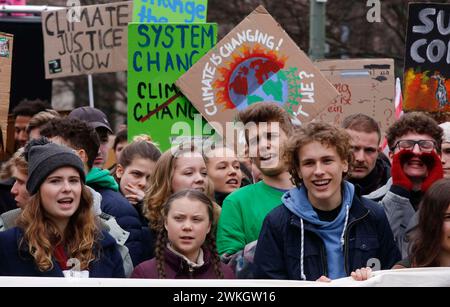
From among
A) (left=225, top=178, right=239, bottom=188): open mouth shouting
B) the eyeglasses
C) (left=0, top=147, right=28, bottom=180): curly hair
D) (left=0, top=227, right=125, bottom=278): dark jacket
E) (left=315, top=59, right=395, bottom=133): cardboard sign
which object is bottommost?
(left=0, top=227, right=125, bottom=278): dark jacket

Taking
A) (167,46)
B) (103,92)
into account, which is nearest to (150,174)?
(167,46)

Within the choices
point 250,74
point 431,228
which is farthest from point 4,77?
point 431,228

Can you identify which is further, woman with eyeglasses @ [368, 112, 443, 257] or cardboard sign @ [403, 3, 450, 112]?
Result: cardboard sign @ [403, 3, 450, 112]

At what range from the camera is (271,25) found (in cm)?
755

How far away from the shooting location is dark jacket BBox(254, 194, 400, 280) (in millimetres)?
4945

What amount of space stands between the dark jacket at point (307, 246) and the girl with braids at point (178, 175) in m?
1.05

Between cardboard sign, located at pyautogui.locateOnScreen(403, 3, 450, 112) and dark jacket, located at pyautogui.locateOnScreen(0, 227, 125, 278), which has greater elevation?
cardboard sign, located at pyautogui.locateOnScreen(403, 3, 450, 112)

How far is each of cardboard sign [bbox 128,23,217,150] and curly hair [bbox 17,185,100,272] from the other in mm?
2409

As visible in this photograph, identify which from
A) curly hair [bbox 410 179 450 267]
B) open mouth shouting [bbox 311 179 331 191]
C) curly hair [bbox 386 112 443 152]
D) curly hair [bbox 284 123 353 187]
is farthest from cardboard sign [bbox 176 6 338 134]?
curly hair [bbox 410 179 450 267]

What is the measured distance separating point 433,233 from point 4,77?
4.05m

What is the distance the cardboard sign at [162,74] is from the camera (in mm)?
7617

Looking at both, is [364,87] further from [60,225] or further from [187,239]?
[60,225]

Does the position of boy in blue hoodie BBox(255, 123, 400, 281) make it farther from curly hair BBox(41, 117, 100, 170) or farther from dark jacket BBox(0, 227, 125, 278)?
curly hair BBox(41, 117, 100, 170)

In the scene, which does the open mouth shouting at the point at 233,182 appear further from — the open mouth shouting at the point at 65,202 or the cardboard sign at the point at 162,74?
the open mouth shouting at the point at 65,202
